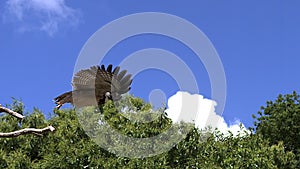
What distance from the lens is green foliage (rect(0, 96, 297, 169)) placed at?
20766 mm

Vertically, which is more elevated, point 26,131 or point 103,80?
point 103,80

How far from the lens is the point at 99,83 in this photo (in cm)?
3128

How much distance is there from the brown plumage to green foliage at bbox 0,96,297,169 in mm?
4844

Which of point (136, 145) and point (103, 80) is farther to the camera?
point (103, 80)

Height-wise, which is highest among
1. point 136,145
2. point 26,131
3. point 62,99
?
point 62,99

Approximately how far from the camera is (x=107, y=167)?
20531 mm

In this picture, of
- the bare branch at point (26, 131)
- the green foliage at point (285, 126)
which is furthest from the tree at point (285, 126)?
the bare branch at point (26, 131)

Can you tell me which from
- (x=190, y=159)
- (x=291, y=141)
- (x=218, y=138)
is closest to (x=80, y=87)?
(x=218, y=138)

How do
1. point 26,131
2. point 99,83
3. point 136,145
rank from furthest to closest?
1. point 99,83
2. point 136,145
3. point 26,131

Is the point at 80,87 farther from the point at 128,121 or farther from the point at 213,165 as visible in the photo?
the point at 213,165

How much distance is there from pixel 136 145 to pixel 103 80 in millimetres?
11429

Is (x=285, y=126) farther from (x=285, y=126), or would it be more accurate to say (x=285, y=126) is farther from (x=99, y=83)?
(x=99, y=83)

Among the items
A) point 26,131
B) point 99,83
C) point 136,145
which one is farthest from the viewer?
point 99,83

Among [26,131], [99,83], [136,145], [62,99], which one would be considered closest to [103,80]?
[99,83]
